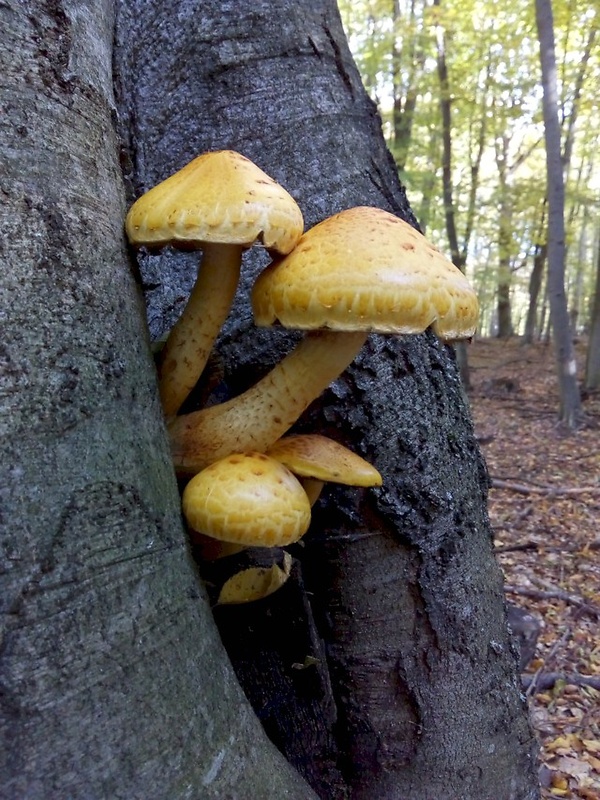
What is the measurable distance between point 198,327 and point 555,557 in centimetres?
514

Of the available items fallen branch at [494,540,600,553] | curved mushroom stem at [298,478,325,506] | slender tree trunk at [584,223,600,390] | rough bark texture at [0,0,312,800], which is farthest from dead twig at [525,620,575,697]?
slender tree trunk at [584,223,600,390]

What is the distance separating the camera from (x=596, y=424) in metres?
10.7

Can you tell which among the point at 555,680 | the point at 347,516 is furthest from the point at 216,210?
the point at 555,680

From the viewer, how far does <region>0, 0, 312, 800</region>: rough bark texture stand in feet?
3.54

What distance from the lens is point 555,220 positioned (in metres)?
9.48

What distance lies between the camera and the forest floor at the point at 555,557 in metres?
3.43

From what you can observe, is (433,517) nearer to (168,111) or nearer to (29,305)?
(29,305)

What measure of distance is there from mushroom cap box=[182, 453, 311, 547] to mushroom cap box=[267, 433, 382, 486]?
12 cm

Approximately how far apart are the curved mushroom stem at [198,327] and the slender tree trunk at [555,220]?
9093 mm

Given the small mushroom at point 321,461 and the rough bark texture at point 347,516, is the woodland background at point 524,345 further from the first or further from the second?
the small mushroom at point 321,461

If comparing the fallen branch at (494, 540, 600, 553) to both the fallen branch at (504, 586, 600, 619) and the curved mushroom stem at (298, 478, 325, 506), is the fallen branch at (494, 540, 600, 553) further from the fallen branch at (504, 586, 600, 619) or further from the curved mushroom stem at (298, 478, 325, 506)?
the curved mushroom stem at (298, 478, 325, 506)

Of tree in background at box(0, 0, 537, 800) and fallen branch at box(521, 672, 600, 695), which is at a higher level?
tree in background at box(0, 0, 537, 800)

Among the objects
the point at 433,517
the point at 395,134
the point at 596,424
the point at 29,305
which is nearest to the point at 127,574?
the point at 29,305

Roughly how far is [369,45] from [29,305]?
601 inches
